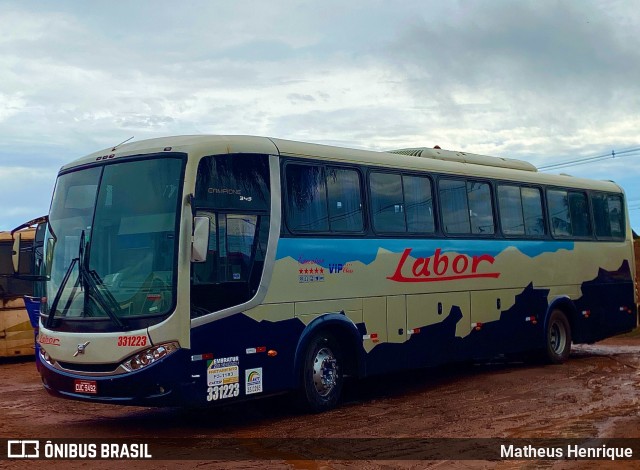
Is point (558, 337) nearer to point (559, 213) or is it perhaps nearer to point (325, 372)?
point (559, 213)

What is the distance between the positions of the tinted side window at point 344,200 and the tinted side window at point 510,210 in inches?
165

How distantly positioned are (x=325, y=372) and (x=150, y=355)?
9.39 ft

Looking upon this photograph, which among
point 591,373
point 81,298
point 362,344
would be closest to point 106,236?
point 81,298

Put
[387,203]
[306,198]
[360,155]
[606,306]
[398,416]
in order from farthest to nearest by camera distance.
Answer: [606,306] < [387,203] < [360,155] < [306,198] < [398,416]

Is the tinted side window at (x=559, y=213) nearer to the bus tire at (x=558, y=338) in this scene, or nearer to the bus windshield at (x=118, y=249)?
the bus tire at (x=558, y=338)

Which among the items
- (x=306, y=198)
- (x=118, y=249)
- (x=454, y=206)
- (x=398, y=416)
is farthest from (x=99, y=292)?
(x=454, y=206)

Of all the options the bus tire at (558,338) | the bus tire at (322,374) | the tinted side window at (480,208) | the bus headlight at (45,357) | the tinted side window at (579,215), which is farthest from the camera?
the tinted side window at (579,215)

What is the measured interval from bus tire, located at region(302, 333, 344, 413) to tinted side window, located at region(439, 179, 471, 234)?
10.9ft

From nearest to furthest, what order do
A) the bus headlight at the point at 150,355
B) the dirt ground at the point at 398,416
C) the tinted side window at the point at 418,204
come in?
the dirt ground at the point at 398,416 < the bus headlight at the point at 150,355 < the tinted side window at the point at 418,204

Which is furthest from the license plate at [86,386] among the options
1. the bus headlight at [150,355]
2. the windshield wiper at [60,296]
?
the windshield wiper at [60,296]

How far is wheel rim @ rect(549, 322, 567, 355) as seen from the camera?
699 inches

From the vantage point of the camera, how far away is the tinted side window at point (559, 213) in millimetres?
17656

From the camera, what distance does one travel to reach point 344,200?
12680 mm

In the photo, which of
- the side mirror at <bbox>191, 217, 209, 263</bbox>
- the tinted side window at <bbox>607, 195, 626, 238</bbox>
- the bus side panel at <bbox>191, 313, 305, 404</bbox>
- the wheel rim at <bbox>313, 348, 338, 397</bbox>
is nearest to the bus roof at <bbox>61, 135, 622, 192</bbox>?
the tinted side window at <bbox>607, 195, 626, 238</bbox>
